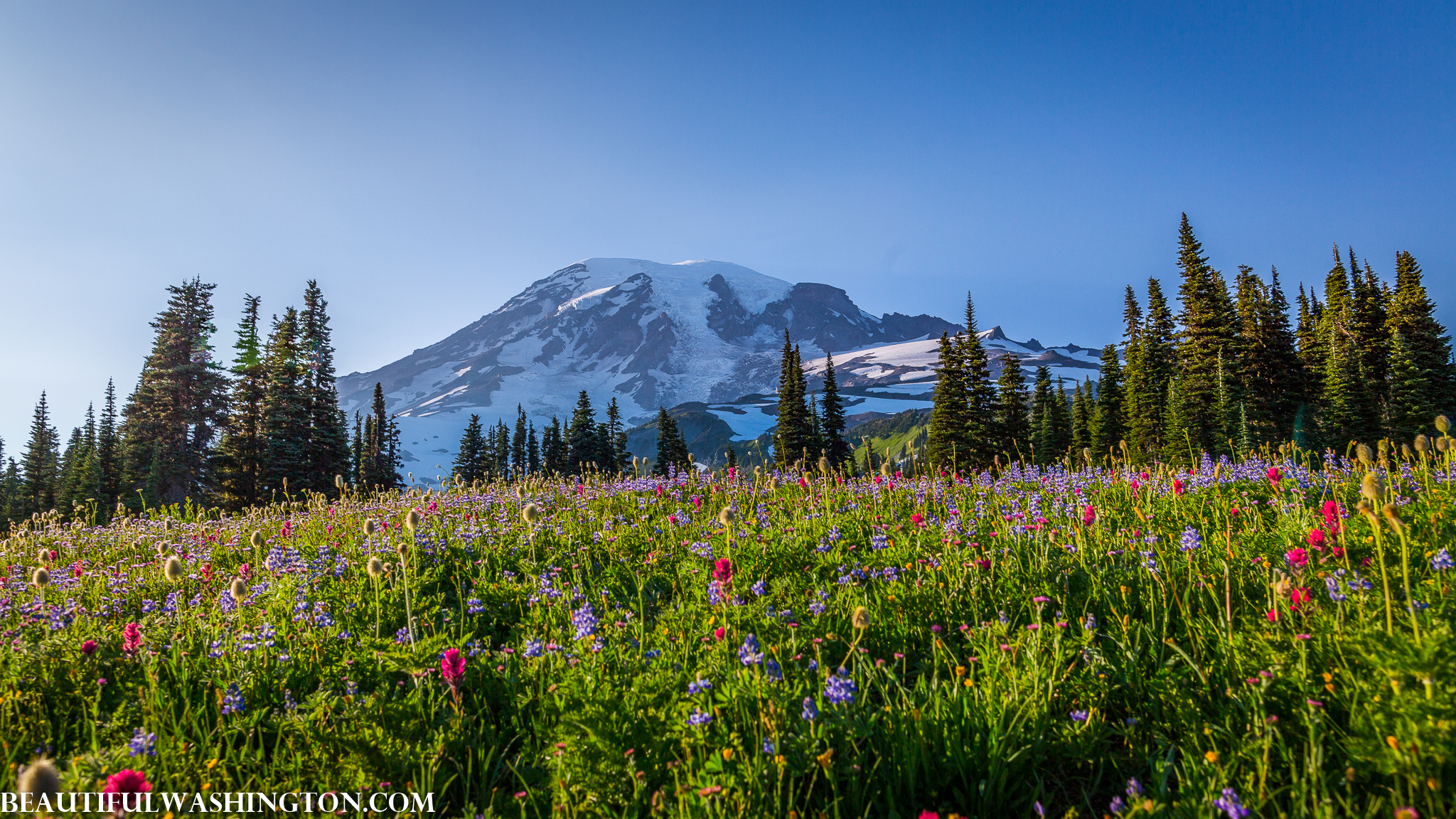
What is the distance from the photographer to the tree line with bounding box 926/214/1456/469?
46.3m

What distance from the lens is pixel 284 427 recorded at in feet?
139

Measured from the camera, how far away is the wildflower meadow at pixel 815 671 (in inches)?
92.0

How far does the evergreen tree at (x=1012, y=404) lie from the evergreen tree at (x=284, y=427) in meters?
54.4

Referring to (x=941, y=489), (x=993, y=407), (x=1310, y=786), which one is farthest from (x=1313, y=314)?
(x=1310, y=786)

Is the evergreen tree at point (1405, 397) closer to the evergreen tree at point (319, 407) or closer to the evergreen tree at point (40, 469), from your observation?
the evergreen tree at point (319, 407)

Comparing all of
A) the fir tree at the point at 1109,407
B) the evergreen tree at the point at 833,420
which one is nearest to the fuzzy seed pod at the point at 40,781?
the evergreen tree at the point at 833,420

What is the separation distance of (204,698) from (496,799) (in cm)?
190

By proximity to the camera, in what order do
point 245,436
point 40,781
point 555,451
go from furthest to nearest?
point 555,451 → point 245,436 → point 40,781

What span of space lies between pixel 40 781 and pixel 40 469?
90484 millimetres

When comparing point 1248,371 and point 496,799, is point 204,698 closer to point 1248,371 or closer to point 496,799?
point 496,799

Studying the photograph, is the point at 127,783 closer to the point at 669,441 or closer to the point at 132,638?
the point at 132,638

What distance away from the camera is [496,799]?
2688mm

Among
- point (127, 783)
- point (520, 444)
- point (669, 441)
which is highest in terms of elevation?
point (520, 444)

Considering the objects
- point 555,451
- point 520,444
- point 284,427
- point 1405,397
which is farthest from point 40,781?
point 520,444
